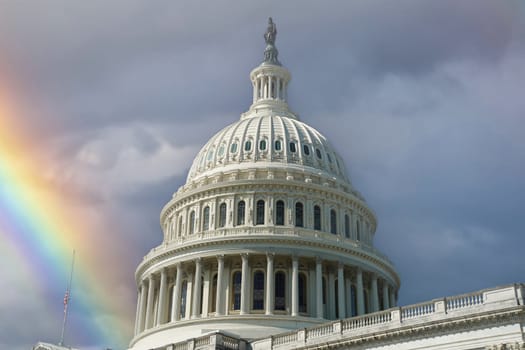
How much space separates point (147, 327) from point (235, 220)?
14.3m

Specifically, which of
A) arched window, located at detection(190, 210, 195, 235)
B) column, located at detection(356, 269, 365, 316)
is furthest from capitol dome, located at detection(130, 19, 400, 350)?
column, located at detection(356, 269, 365, 316)

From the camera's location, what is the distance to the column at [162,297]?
7106 centimetres

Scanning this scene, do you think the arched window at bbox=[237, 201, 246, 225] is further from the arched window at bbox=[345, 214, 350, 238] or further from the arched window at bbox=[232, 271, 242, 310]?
the arched window at bbox=[345, 214, 350, 238]

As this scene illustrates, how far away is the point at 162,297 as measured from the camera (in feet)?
236

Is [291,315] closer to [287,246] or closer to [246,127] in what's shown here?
[287,246]

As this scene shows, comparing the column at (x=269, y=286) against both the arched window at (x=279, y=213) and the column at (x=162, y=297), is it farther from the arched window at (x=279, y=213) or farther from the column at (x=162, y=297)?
the column at (x=162, y=297)

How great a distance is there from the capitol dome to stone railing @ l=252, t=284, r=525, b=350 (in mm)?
13530

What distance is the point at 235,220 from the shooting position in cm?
7238

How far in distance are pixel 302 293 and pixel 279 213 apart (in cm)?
880

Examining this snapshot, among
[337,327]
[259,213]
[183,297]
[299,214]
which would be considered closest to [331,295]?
[299,214]

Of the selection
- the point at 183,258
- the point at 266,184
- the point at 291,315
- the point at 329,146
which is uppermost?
the point at 329,146

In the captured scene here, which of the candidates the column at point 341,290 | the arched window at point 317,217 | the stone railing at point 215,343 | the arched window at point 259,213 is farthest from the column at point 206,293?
the stone railing at point 215,343

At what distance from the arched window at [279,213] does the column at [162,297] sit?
12807 mm

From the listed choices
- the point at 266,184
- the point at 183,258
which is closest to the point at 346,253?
the point at 266,184
